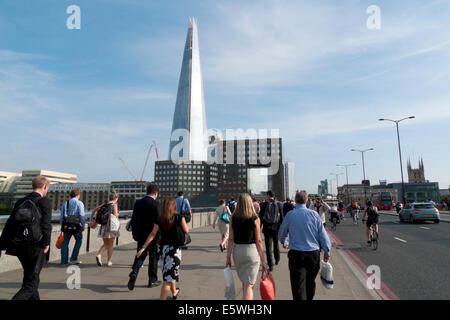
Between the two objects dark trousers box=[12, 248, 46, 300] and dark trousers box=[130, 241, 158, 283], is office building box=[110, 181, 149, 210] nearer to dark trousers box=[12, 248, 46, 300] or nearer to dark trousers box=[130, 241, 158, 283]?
dark trousers box=[130, 241, 158, 283]

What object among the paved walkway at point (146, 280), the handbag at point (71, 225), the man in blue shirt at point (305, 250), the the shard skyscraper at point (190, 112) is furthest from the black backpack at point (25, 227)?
the the shard skyscraper at point (190, 112)

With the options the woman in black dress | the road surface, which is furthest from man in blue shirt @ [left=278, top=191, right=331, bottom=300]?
the road surface

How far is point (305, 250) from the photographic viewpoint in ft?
14.1

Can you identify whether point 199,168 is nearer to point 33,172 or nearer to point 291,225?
point 33,172

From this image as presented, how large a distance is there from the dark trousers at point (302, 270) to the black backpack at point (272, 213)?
11.2 ft

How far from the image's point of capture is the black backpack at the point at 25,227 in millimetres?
4059

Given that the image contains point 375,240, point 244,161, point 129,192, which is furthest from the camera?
point 129,192

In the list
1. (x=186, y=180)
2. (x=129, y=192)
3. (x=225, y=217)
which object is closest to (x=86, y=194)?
(x=129, y=192)

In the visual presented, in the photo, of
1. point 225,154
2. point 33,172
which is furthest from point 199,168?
point 33,172

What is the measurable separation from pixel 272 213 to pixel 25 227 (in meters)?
5.53

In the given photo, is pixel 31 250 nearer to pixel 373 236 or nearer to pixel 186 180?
pixel 373 236
